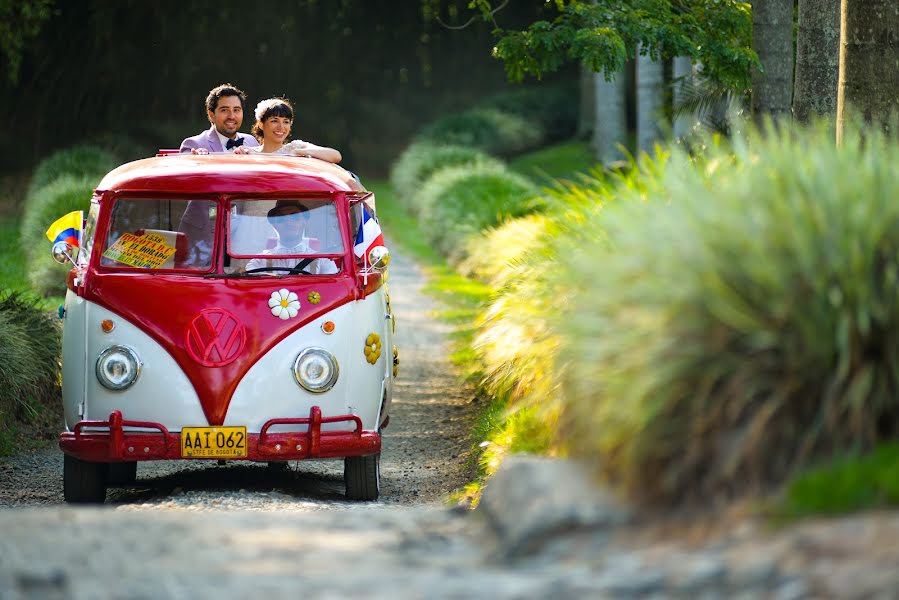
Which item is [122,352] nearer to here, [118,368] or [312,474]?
[118,368]

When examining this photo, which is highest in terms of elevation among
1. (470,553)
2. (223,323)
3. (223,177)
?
(223,177)

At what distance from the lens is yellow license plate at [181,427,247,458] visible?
23.3 feet

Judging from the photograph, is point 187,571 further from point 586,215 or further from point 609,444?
point 586,215

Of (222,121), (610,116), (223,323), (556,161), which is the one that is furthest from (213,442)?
(556,161)

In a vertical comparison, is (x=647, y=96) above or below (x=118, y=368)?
above

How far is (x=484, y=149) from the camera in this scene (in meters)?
32.6

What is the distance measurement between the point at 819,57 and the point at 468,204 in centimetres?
1100

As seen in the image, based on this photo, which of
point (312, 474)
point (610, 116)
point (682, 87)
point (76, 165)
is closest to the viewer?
point (312, 474)

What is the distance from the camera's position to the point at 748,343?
4.68m

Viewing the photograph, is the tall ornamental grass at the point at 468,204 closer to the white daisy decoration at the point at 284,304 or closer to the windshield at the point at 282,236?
the windshield at the point at 282,236

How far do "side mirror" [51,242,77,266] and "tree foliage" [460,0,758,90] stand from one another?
506cm

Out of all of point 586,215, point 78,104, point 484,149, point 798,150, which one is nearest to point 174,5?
point 78,104

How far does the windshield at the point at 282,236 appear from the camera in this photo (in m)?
7.50

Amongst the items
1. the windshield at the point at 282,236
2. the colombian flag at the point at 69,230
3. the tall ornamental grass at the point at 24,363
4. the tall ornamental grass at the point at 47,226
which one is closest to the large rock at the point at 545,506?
the windshield at the point at 282,236
